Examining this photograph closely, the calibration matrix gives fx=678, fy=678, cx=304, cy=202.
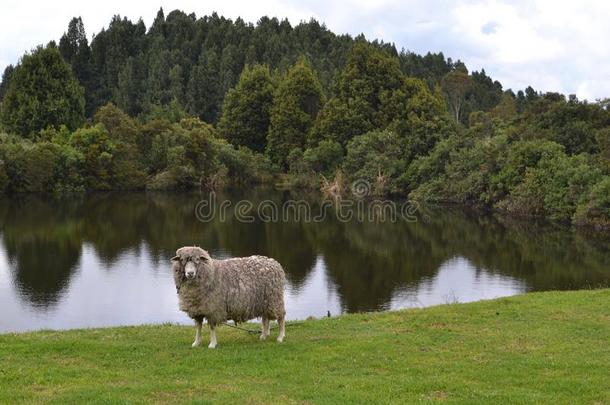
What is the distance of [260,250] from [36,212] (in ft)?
92.0

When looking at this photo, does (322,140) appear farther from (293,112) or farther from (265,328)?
(265,328)

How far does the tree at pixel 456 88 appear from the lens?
420 feet

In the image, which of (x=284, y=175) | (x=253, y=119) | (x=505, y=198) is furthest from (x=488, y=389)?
(x=253, y=119)

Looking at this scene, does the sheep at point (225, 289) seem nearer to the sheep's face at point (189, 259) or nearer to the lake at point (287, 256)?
the sheep's face at point (189, 259)

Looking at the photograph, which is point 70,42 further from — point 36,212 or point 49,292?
point 49,292

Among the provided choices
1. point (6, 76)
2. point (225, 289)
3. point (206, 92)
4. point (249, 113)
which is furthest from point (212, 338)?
point (6, 76)

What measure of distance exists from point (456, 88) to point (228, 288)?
399ft

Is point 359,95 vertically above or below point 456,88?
below

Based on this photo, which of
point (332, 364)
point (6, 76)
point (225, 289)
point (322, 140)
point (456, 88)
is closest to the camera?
point (332, 364)

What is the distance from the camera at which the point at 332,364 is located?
41.9 feet

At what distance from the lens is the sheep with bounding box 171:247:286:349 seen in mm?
14195

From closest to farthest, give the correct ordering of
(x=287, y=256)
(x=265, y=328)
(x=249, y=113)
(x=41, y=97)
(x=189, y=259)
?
(x=189, y=259), (x=265, y=328), (x=287, y=256), (x=41, y=97), (x=249, y=113)

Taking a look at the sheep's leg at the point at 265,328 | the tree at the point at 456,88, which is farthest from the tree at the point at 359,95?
the sheep's leg at the point at 265,328

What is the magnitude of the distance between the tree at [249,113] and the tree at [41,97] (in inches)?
849
